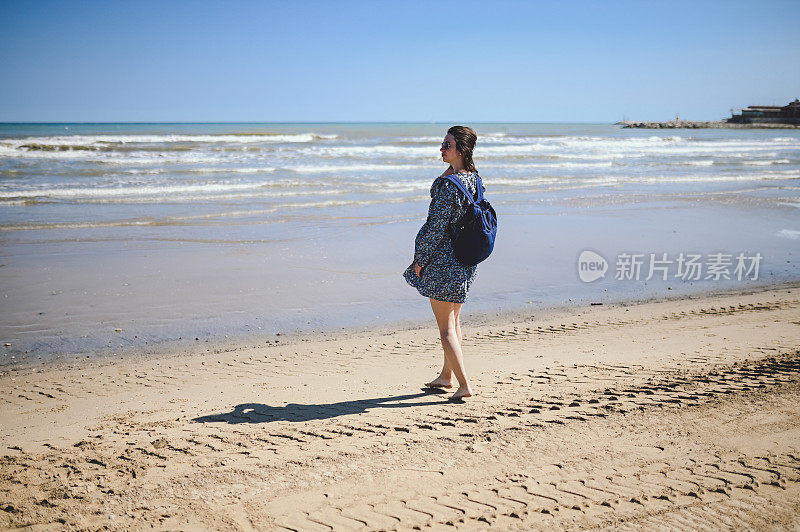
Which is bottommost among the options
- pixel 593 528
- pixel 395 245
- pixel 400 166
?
pixel 593 528

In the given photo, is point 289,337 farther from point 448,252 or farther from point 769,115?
point 769,115

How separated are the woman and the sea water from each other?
96.1 inches

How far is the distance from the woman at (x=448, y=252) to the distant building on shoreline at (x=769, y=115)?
113112 mm

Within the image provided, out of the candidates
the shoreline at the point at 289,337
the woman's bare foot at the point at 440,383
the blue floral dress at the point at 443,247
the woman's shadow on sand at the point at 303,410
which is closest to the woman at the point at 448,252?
the blue floral dress at the point at 443,247

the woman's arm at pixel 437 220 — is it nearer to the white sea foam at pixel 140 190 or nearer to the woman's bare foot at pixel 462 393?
the woman's bare foot at pixel 462 393

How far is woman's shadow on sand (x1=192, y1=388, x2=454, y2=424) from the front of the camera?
409cm

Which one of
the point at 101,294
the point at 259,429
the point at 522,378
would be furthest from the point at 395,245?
the point at 259,429

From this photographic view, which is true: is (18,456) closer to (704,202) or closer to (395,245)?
(395,245)

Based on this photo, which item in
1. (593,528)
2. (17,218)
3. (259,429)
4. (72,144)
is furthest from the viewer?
(72,144)

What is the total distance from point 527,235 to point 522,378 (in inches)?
278

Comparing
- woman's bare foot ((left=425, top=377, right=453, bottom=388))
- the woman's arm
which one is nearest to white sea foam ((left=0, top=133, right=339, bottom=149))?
woman's bare foot ((left=425, top=377, right=453, bottom=388))

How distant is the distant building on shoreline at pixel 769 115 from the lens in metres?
97.5

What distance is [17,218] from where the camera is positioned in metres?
12.6

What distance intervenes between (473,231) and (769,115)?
395 ft
